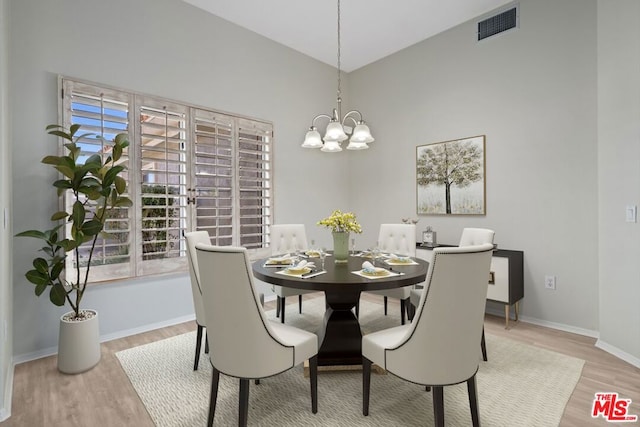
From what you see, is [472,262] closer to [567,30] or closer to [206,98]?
[567,30]

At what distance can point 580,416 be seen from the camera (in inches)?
71.7

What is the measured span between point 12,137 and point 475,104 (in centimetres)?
438

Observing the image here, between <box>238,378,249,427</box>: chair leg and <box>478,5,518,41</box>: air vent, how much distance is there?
13.5 feet

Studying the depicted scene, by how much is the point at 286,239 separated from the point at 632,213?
2.96 meters

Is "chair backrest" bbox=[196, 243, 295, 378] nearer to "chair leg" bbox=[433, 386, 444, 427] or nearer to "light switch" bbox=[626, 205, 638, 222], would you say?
"chair leg" bbox=[433, 386, 444, 427]

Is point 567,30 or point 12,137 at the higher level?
point 567,30

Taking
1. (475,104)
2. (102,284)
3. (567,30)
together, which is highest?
(567,30)

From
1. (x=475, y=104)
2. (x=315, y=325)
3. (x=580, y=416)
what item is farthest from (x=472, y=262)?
(x=475, y=104)

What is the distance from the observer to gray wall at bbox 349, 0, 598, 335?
299 cm

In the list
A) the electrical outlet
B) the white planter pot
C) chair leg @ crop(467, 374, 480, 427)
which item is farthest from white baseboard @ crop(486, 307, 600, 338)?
the white planter pot

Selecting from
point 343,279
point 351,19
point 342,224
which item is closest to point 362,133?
point 342,224

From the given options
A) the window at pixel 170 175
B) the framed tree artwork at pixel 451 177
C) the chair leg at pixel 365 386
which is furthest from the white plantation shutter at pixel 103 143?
the framed tree artwork at pixel 451 177

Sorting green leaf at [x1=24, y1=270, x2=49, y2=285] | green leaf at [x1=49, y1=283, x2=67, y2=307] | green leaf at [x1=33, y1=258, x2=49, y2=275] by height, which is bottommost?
green leaf at [x1=49, y1=283, x2=67, y2=307]

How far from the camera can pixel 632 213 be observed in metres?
2.51
